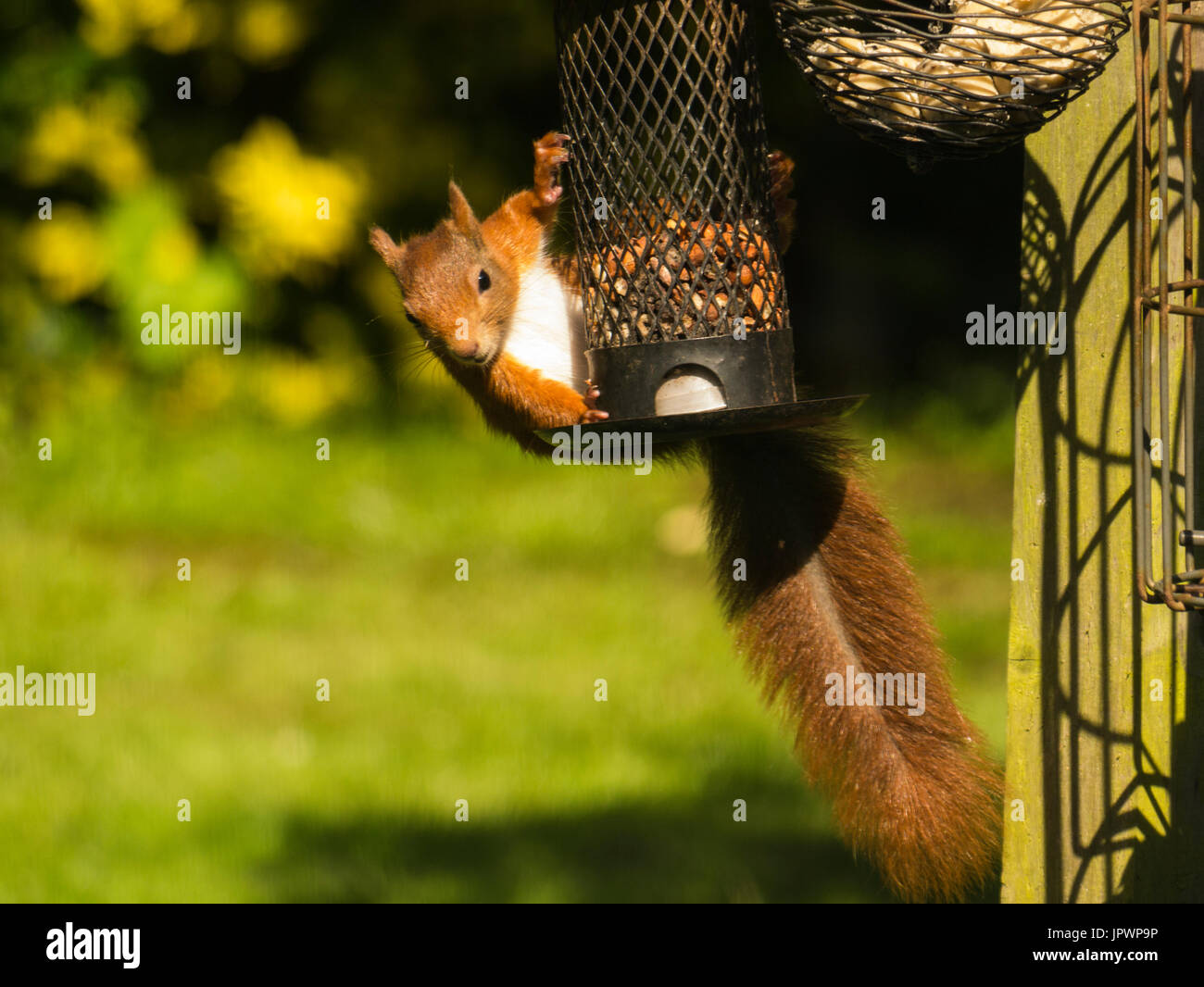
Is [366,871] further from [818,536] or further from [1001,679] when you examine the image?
[1001,679]

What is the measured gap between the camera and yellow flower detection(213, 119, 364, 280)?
627cm

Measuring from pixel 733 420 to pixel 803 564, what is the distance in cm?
63

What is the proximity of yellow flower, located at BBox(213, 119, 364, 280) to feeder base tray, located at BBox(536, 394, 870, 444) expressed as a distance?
4519mm

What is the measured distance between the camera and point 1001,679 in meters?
4.23

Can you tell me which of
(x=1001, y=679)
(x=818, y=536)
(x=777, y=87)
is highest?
(x=777, y=87)

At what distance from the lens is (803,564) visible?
2.46 metres

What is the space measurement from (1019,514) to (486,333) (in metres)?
0.85

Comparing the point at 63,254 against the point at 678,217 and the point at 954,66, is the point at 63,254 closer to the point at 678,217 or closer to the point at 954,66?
the point at 678,217

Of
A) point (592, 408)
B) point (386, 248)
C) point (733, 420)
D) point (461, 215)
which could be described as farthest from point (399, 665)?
point (733, 420)

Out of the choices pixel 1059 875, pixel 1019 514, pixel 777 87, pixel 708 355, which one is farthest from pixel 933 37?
pixel 777 87

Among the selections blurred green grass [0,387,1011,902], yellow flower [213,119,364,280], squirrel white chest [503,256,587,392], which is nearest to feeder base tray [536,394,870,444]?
squirrel white chest [503,256,587,392]

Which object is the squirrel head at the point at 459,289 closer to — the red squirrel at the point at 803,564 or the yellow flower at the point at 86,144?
the red squirrel at the point at 803,564

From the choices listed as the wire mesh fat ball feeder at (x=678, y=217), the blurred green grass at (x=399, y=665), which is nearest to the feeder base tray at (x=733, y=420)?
the wire mesh fat ball feeder at (x=678, y=217)

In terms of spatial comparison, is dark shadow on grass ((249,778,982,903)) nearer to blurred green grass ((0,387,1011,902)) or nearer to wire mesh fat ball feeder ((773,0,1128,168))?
blurred green grass ((0,387,1011,902))
